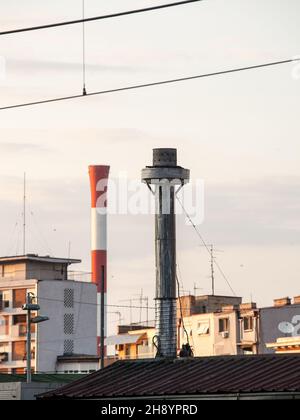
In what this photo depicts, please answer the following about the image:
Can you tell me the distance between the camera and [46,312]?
122 metres

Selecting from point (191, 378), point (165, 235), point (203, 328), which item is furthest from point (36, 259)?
point (191, 378)

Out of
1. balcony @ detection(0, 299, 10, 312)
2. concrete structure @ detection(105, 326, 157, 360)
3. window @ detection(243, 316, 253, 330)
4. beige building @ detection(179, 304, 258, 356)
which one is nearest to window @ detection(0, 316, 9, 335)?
balcony @ detection(0, 299, 10, 312)

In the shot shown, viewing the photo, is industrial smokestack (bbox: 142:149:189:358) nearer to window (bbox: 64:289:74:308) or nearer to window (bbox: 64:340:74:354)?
window (bbox: 64:340:74:354)

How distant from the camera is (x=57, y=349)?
12288 centimetres

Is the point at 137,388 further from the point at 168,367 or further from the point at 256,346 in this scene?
the point at 256,346

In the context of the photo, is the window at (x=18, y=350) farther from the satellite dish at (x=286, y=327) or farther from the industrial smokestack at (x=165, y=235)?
the industrial smokestack at (x=165, y=235)

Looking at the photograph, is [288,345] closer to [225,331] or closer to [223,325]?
[225,331]

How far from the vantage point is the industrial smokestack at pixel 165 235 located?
215 feet

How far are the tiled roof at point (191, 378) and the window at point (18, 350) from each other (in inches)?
2792
